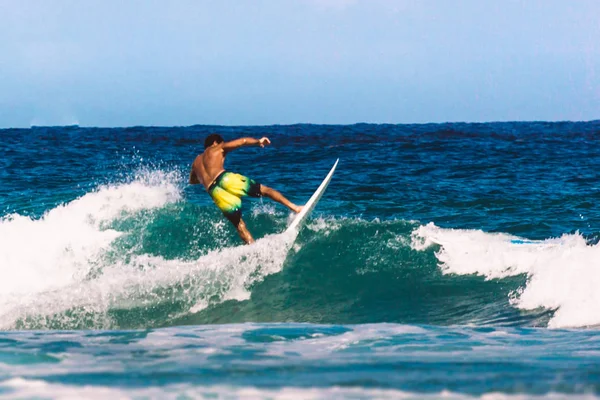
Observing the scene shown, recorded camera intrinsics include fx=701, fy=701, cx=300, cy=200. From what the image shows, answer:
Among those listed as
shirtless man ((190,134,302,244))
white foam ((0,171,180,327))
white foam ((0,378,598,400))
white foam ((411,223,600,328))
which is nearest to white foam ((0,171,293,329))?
white foam ((0,171,180,327))

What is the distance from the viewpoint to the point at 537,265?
8.54 metres

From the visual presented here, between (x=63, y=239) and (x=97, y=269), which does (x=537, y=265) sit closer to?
(x=97, y=269)

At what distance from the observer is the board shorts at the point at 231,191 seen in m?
9.93

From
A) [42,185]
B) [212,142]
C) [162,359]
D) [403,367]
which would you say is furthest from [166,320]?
[42,185]

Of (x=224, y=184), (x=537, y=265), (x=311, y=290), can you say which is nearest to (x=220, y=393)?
(x=311, y=290)

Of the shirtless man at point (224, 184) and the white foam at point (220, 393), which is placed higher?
the shirtless man at point (224, 184)

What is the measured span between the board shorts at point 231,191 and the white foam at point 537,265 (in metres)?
2.57

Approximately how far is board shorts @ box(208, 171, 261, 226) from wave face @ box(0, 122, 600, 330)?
623 mm

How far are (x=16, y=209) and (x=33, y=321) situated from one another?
7820 millimetres

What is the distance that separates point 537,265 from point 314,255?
3096 mm

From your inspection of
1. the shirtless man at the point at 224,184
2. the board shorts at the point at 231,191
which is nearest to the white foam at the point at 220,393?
the shirtless man at the point at 224,184

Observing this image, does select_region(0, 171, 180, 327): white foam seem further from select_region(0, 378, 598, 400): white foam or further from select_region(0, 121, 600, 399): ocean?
select_region(0, 378, 598, 400): white foam

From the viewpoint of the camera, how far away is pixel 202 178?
10.0m

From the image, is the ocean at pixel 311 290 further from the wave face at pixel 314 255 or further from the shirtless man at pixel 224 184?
the shirtless man at pixel 224 184
